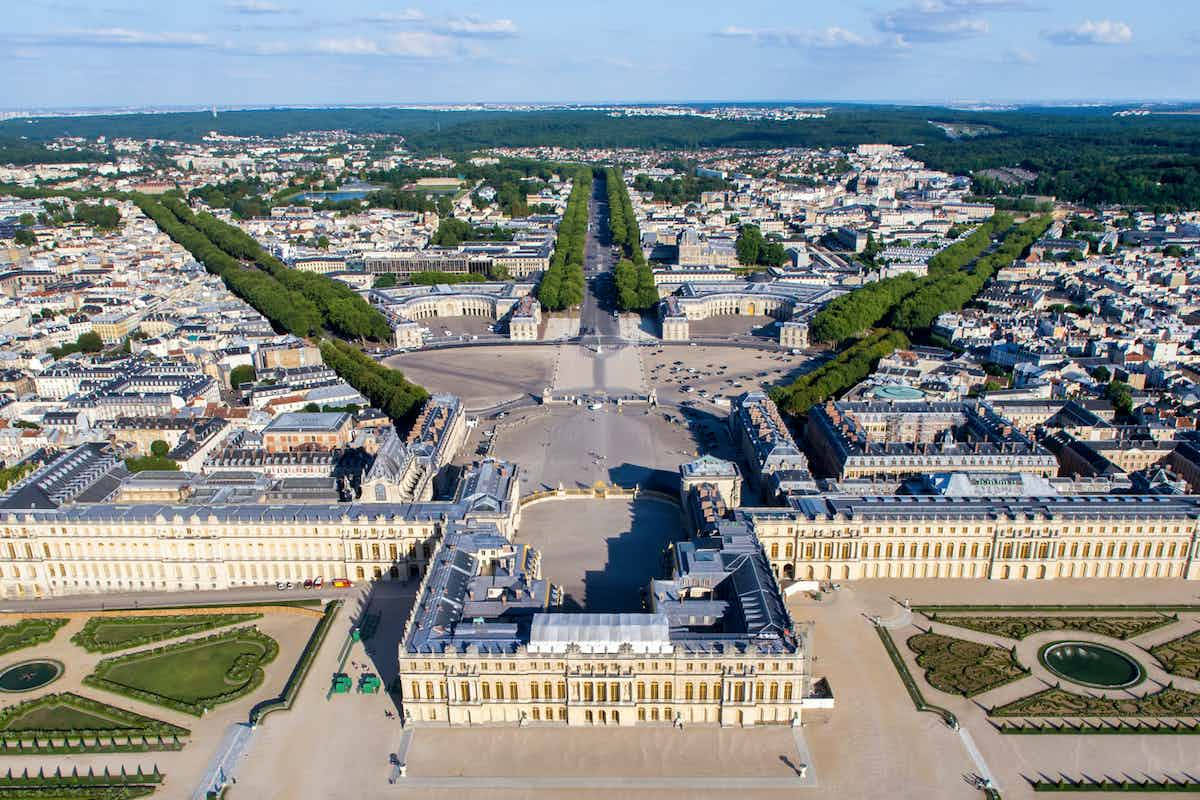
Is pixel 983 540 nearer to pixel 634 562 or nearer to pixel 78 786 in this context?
pixel 634 562

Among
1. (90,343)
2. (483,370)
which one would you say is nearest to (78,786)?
(483,370)

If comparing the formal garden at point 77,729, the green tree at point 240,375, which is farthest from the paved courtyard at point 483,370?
the formal garden at point 77,729

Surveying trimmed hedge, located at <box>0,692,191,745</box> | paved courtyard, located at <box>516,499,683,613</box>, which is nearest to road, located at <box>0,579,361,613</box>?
trimmed hedge, located at <box>0,692,191,745</box>

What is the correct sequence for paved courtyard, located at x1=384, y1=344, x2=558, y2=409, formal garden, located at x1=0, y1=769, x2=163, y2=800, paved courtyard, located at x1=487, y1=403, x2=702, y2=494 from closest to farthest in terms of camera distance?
formal garden, located at x1=0, y1=769, x2=163, y2=800
paved courtyard, located at x1=487, y1=403, x2=702, y2=494
paved courtyard, located at x1=384, y1=344, x2=558, y2=409

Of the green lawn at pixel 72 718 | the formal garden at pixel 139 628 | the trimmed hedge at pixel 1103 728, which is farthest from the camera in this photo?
the formal garden at pixel 139 628

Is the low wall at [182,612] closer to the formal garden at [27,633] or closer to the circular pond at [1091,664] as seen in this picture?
the formal garden at [27,633]

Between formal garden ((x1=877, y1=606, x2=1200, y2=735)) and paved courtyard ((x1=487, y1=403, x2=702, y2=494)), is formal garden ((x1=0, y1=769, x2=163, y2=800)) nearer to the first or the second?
paved courtyard ((x1=487, y1=403, x2=702, y2=494))
